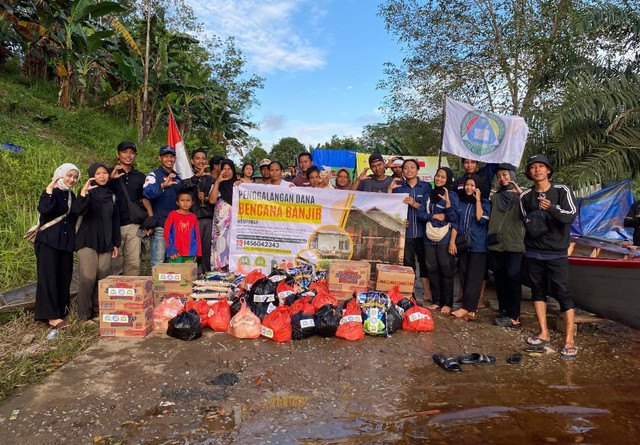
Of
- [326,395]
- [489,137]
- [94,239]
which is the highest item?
[489,137]

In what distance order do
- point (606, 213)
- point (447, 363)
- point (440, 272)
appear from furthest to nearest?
point (606, 213) → point (440, 272) → point (447, 363)

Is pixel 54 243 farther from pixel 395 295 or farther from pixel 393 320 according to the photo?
pixel 395 295

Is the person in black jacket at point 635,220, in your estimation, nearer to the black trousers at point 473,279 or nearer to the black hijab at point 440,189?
the black trousers at point 473,279

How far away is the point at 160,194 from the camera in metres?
5.51

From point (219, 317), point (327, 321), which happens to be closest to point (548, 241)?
point (327, 321)

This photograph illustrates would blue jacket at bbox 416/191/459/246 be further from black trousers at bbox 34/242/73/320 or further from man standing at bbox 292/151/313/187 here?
black trousers at bbox 34/242/73/320

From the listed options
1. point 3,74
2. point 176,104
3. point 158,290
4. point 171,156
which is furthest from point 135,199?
point 3,74

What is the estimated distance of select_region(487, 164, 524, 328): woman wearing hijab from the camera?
4980mm

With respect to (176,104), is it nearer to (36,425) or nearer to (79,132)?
(79,132)

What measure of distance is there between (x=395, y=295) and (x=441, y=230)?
1.09 meters

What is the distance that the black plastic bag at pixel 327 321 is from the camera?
4445mm

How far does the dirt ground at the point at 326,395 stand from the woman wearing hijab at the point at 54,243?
80 cm

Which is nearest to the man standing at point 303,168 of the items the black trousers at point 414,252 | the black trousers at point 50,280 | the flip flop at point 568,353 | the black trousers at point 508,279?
the black trousers at point 414,252

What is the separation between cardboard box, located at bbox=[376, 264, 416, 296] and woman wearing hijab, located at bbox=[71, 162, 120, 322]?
3282mm
